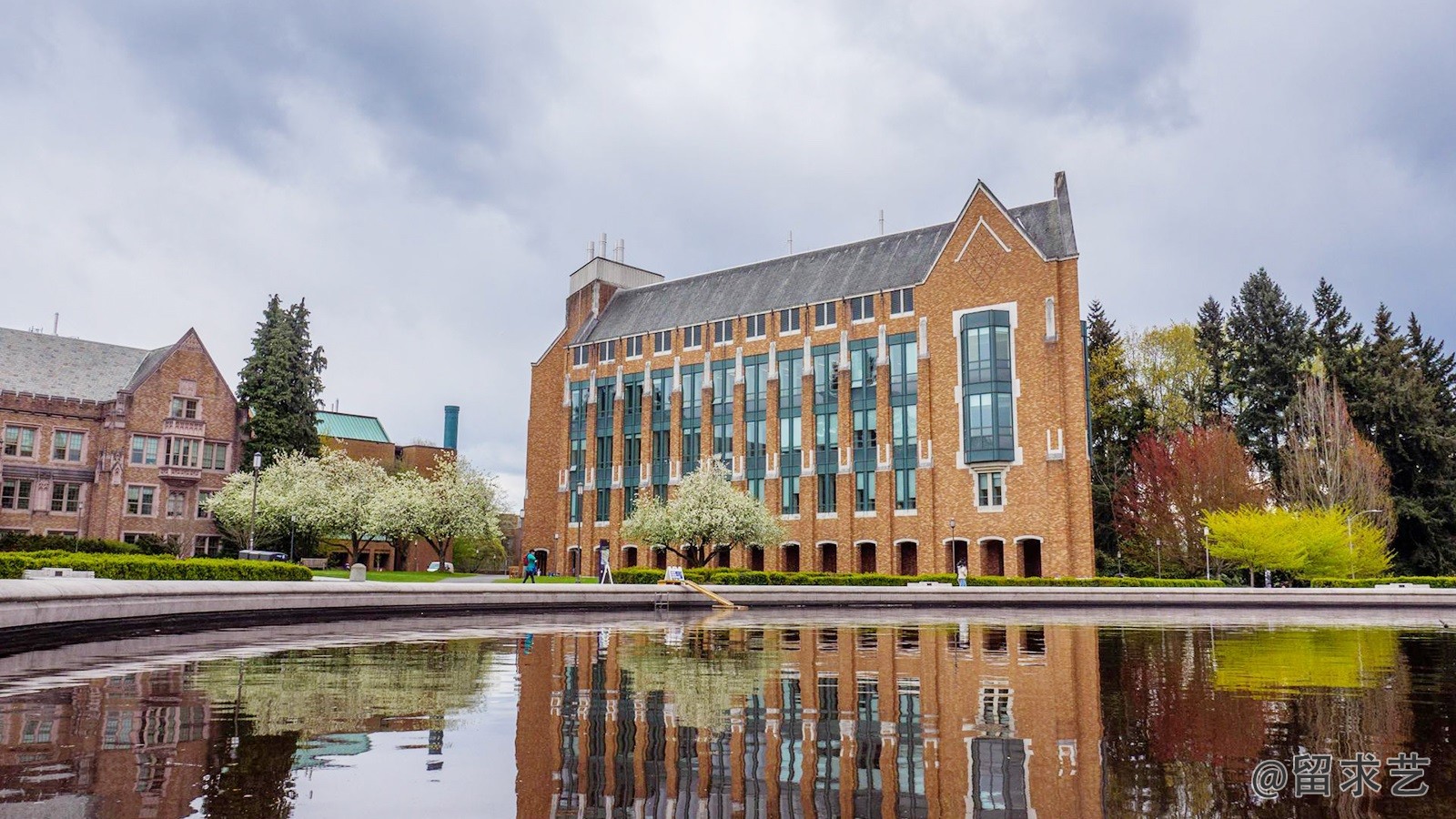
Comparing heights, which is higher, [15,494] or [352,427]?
[352,427]

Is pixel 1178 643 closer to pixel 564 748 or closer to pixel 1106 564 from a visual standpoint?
pixel 564 748

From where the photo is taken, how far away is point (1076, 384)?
52844mm

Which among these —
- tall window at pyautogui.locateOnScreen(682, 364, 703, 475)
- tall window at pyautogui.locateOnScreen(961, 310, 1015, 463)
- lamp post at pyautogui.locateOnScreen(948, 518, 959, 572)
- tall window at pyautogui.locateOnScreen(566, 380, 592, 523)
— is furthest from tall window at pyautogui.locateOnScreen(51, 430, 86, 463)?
tall window at pyautogui.locateOnScreen(961, 310, 1015, 463)

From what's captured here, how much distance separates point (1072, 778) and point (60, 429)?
213ft

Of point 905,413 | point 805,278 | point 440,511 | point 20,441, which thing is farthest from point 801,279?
point 20,441

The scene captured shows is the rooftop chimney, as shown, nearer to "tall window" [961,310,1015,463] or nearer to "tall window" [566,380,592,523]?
"tall window" [566,380,592,523]

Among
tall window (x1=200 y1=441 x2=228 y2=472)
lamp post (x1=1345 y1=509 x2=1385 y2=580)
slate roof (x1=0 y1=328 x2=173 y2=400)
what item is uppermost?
slate roof (x1=0 y1=328 x2=173 y2=400)

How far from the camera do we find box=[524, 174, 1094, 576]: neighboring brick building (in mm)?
53531

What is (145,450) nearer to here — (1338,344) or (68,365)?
(68,365)

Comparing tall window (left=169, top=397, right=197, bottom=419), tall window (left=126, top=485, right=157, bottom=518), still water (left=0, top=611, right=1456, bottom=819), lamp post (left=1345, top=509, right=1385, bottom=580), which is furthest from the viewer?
tall window (left=169, top=397, right=197, bottom=419)

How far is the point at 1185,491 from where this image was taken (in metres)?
54.5

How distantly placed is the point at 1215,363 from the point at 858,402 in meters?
24.9

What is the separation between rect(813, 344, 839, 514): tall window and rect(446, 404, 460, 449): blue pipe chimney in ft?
157

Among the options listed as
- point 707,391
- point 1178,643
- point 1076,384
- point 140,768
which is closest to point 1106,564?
point 1076,384
